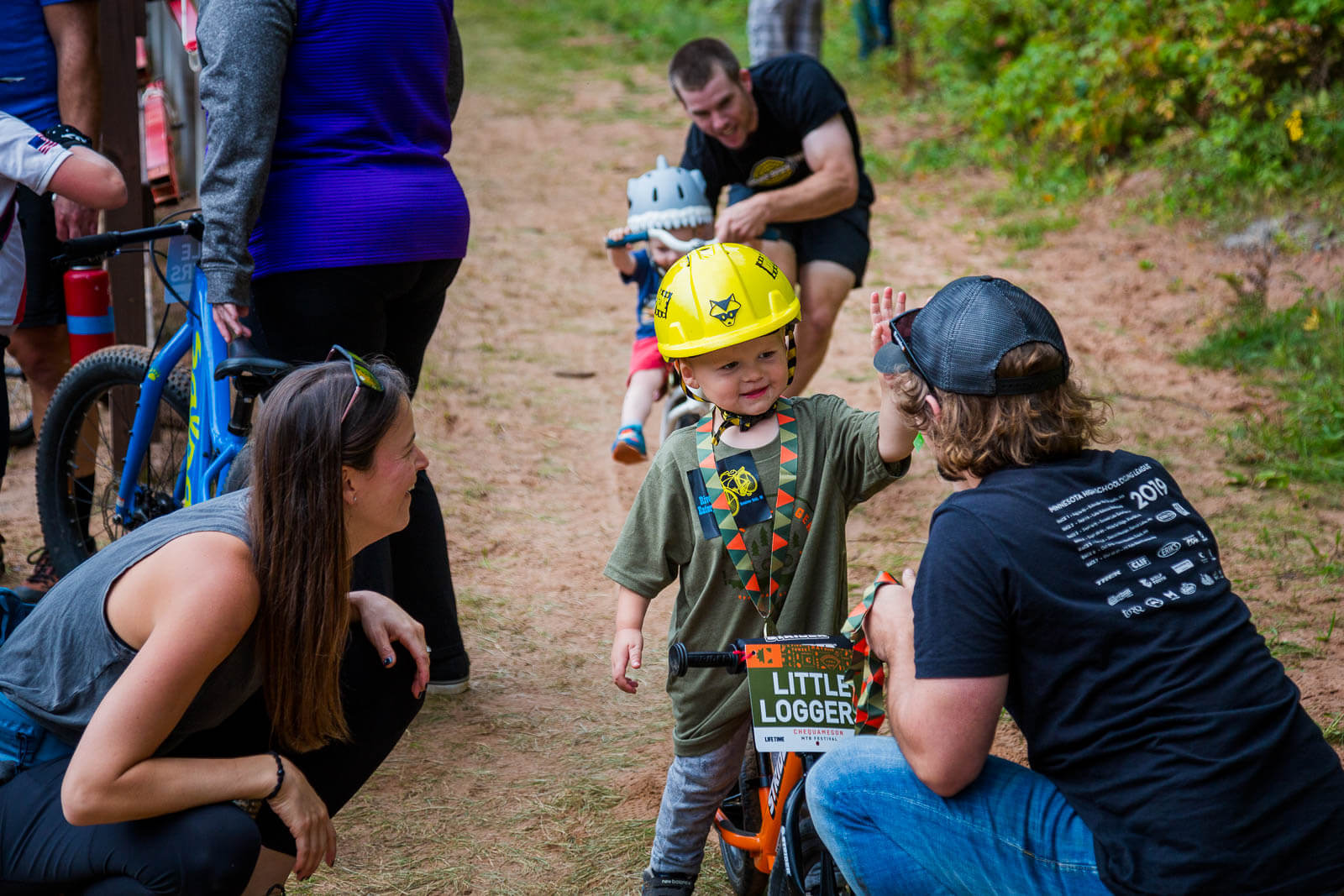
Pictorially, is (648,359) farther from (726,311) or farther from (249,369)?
(726,311)

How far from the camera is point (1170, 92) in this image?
27.5 feet

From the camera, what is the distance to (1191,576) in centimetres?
182

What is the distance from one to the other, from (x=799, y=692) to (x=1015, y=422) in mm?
603

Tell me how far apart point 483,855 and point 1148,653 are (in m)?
1.78

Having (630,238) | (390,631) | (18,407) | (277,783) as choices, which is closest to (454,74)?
(630,238)

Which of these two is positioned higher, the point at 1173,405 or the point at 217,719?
the point at 217,719

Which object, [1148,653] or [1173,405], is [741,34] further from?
[1148,653]

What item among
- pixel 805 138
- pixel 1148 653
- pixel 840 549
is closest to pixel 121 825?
pixel 840 549

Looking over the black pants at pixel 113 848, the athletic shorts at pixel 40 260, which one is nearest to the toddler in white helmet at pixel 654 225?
the athletic shorts at pixel 40 260

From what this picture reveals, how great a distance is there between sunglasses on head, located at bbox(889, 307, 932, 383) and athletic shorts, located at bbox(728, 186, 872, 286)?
2.36 metres

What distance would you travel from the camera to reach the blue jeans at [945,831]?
6.11 ft

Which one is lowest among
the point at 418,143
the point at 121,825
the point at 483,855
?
the point at 483,855

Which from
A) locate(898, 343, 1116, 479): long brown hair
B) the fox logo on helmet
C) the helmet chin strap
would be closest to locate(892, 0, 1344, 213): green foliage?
the helmet chin strap

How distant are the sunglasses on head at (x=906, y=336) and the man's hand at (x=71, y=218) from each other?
2915 millimetres
